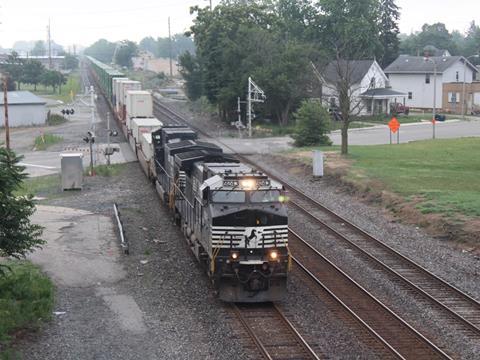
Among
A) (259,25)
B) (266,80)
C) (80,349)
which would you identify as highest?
(259,25)

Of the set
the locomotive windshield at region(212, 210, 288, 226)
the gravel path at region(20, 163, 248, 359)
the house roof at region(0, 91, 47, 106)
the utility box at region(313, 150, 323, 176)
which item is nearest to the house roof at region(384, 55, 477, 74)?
the house roof at region(0, 91, 47, 106)

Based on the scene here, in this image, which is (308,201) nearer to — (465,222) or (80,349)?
(465,222)

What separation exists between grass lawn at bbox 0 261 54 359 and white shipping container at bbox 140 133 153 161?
1715 centimetres

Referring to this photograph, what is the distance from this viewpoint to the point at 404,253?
23469 mm

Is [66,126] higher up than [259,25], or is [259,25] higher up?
[259,25]

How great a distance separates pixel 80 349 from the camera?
15.1 m

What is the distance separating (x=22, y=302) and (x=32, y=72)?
103116mm

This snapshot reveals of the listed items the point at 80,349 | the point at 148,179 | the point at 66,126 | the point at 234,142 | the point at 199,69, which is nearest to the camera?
the point at 80,349

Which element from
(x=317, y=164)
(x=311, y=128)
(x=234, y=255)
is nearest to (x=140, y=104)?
(x=311, y=128)

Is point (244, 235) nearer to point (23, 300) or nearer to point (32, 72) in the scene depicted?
point (23, 300)

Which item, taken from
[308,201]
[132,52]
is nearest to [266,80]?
[308,201]

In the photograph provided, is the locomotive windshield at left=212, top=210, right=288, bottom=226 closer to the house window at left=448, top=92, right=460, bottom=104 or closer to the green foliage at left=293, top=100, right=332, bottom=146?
the green foliage at left=293, top=100, right=332, bottom=146

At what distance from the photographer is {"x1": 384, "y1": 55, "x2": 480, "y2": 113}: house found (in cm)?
9244

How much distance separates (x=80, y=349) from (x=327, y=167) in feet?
89.4
